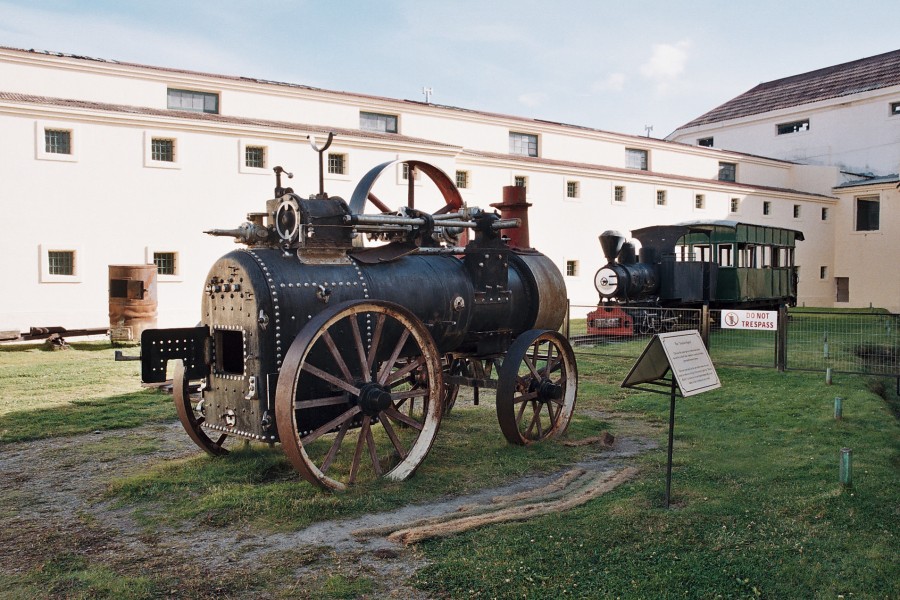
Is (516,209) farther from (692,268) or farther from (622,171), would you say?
(622,171)

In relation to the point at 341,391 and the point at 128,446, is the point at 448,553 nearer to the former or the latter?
the point at 341,391

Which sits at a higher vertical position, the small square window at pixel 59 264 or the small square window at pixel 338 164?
the small square window at pixel 338 164

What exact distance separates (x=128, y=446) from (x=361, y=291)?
3330mm

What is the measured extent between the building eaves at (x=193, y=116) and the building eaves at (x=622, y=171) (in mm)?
2687

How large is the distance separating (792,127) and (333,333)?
39970mm

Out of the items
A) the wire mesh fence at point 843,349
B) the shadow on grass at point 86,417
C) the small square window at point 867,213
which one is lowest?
the shadow on grass at point 86,417

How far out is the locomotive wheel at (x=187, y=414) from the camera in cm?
653

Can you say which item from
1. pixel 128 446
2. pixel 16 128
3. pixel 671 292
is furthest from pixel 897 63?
pixel 128 446

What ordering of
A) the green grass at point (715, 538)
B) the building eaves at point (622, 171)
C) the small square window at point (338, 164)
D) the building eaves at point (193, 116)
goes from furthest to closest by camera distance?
the building eaves at point (622, 171) < the small square window at point (338, 164) < the building eaves at point (193, 116) < the green grass at point (715, 538)

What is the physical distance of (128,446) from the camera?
299 inches

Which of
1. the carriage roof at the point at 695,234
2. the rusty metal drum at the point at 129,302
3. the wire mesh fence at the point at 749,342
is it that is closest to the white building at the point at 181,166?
the rusty metal drum at the point at 129,302

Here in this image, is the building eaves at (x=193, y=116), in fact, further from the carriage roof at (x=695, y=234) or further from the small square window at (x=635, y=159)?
the small square window at (x=635, y=159)

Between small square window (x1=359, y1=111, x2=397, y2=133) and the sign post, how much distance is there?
2050cm

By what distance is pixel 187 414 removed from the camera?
6.63 m
